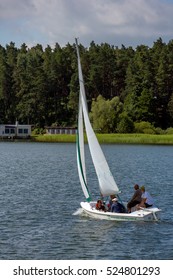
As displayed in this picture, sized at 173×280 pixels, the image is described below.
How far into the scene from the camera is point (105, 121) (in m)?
132

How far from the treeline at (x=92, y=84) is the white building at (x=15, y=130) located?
4.48 m

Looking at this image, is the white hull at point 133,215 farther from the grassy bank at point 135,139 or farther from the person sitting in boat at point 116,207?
the grassy bank at point 135,139

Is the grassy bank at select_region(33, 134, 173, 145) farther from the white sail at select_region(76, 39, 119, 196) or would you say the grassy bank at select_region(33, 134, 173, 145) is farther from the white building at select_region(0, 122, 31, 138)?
the white sail at select_region(76, 39, 119, 196)

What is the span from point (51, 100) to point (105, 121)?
26054mm

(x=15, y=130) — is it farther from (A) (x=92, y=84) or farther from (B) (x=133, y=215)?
(B) (x=133, y=215)

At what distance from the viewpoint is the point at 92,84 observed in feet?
508

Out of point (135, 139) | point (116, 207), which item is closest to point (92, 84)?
point (135, 139)

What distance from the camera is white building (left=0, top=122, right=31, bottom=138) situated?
147 metres

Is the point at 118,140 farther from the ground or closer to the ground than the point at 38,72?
closer to the ground

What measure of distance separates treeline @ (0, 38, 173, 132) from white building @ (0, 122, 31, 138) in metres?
4.48

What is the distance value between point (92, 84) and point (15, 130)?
20.8m

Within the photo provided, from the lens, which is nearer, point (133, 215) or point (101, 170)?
point (133, 215)
